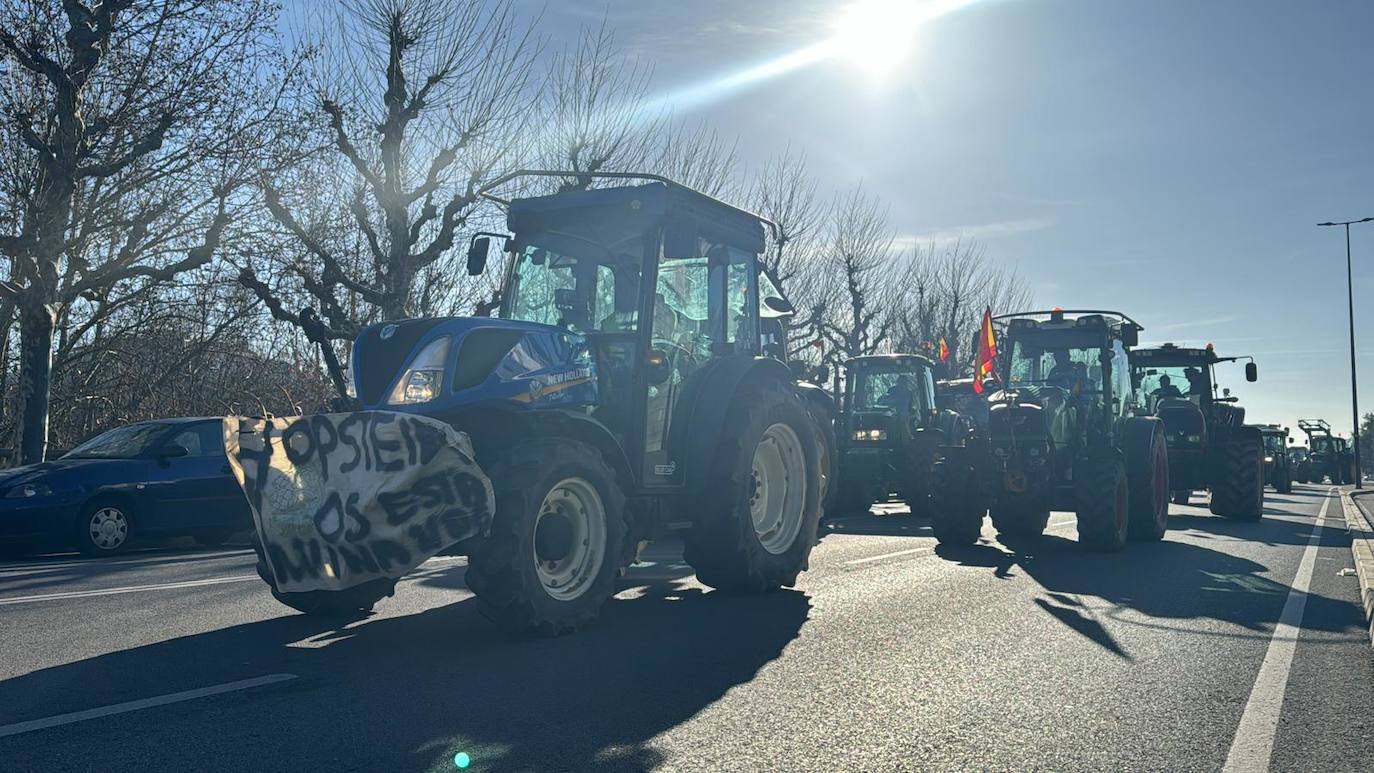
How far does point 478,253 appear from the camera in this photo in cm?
788

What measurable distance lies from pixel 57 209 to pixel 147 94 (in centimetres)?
222

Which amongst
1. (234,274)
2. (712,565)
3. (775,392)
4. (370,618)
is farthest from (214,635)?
(234,274)

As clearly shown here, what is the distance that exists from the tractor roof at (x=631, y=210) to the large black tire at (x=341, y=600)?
2.74m

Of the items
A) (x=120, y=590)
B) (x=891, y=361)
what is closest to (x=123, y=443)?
(x=120, y=590)

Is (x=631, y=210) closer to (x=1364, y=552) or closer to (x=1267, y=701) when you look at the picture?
(x=1267, y=701)

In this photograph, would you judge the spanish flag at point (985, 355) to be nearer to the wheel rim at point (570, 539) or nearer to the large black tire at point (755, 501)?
the large black tire at point (755, 501)

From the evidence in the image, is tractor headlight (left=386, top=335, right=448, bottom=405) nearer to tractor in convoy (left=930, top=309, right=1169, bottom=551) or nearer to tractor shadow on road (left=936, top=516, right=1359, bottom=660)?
tractor shadow on road (left=936, top=516, right=1359, bottom=660)

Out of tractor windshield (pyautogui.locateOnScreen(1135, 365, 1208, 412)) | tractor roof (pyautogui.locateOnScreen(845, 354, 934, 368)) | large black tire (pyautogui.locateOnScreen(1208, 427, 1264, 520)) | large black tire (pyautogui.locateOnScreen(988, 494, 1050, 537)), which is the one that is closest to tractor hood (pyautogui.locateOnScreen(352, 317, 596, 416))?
large black tire (pyautogui.locateOnScreen(988, 494, 1050, 537))

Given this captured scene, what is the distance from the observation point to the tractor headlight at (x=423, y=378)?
6504 millimetres

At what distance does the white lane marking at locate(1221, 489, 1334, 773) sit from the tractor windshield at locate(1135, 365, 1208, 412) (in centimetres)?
1154

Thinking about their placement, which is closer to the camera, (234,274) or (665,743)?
(665,743)

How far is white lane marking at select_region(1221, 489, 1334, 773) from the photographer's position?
4465 millimetres

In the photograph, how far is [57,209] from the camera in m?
16.8

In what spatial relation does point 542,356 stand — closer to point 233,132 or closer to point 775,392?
point 775,392
